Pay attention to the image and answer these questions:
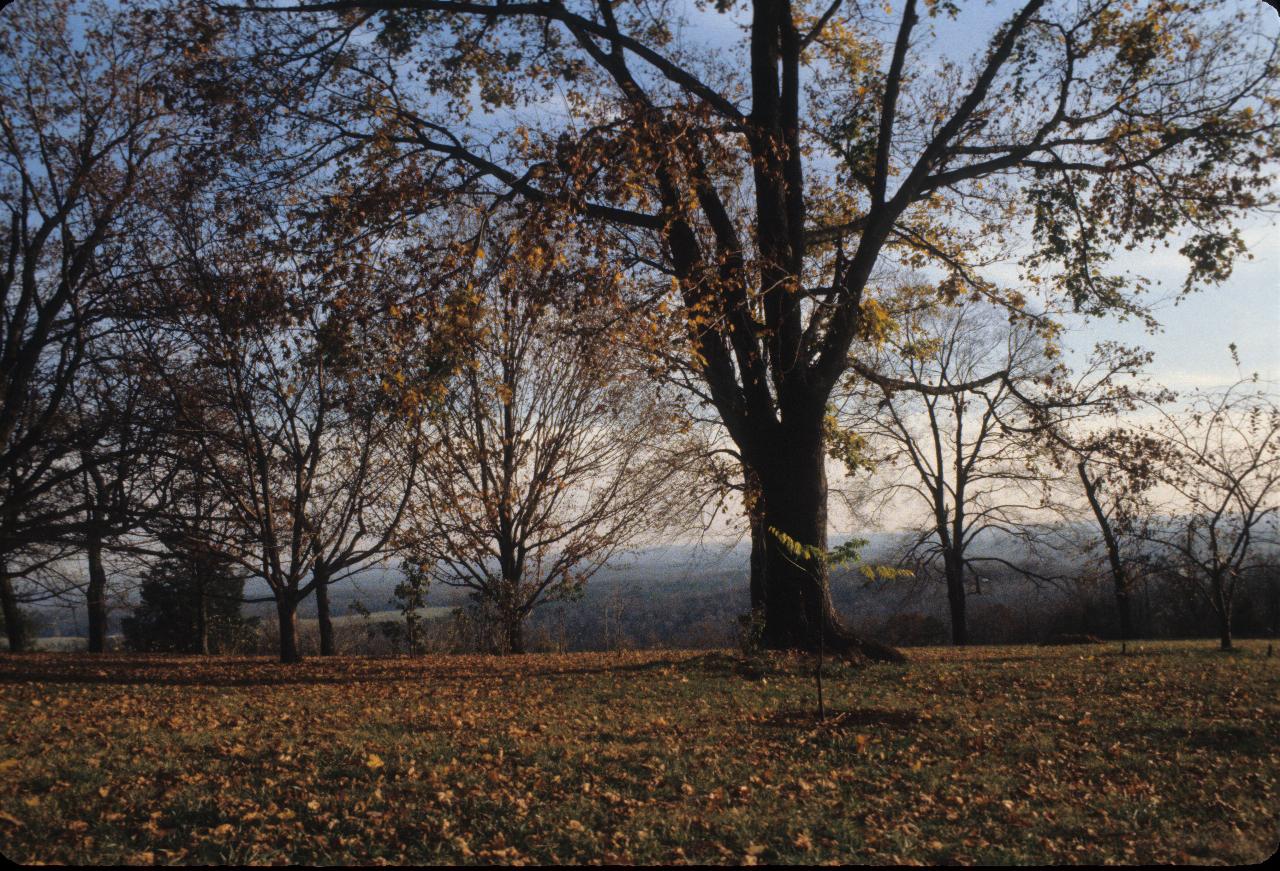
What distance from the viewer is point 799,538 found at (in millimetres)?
11133

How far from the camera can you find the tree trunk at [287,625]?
43.4ft

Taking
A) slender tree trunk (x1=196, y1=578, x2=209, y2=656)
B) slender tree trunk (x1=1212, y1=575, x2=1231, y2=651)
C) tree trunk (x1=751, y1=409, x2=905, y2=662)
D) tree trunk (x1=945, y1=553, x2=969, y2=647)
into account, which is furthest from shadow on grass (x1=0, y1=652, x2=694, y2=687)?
tree trunk (x1=945, y1=553, x2=969, y2=647)

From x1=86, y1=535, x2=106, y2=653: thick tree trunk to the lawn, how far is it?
3.00 m

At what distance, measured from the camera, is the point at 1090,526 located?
934 inches

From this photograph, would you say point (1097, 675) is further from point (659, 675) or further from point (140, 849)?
point (140, 849)

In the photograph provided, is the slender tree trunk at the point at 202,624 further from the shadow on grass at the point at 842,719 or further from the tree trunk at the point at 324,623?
the shadow on grass at the point at 842,719

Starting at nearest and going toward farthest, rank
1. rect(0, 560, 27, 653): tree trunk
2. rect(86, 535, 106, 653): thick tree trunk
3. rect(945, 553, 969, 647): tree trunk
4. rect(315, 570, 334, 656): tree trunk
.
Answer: rect(86, 535, 106, 653): thick tree trunk, rect(0, 560, 27, 653): tree trunk, rect(315, 570, 334, 656): tree trunk, rect(945, 553, 969, 647): tree trunk

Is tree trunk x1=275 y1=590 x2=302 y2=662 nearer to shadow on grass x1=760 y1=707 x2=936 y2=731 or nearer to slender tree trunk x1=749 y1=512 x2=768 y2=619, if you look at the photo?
slender tree trunk x1=749 y1=512 x2=768 y2=619

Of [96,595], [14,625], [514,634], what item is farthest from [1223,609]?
[14,625]

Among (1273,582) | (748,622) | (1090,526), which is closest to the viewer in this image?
(748,622)

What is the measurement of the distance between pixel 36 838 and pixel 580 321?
7.64m

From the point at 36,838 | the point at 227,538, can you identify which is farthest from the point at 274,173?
the point at 36,838

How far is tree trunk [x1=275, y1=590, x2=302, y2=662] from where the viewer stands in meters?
13.2

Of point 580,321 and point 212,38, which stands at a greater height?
point 212,38
